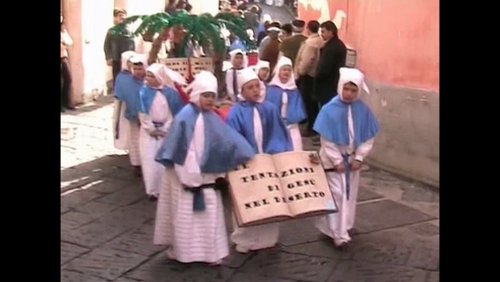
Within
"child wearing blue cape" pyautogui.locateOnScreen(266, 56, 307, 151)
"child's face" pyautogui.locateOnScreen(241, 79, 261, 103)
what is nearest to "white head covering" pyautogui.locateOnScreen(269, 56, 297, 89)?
"child wearing blue cape" pyautogui.locateOnScreen(266, 56, 307, 151)

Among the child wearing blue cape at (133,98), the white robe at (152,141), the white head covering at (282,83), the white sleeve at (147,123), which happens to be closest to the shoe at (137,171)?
the child wearing blue cape at (133,98)

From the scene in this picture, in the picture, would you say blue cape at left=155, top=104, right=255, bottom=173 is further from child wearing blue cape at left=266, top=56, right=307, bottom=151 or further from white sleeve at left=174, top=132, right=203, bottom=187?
child wearing blue cape at left=266, top=56, right=307, bottom=151

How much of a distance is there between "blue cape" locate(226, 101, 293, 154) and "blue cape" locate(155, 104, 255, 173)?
340mm

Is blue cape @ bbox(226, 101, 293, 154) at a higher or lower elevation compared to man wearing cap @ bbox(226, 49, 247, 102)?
lower

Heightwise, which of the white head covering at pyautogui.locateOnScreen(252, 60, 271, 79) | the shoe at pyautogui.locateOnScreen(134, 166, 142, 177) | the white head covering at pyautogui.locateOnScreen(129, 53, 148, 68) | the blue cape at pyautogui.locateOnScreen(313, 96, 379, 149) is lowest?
the shoe at pyautogui.locateOnScreen(134, 166, 142, 177)

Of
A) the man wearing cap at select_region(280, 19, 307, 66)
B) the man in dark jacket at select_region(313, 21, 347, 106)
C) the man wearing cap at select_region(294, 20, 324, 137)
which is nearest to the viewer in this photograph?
the man in dark jacket at select_region(313, 21, 347, 106)

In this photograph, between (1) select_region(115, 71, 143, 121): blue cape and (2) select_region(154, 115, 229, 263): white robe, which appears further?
(1) select_region(115, 71, 143, 121): blue cape

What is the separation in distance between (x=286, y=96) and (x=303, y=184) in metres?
1.90

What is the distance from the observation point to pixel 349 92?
491 cm

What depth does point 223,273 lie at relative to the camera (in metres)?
4.58

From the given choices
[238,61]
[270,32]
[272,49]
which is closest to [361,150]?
[238,61]

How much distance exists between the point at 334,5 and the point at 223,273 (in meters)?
3.67

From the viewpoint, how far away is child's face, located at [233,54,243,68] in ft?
21.8
